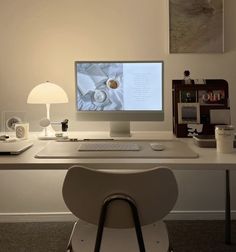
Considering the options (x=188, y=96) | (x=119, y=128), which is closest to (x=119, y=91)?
(x=119, y=128)

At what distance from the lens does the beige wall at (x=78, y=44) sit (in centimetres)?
245

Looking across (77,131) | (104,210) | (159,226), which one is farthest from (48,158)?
(77,131)

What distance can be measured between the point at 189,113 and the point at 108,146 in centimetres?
58

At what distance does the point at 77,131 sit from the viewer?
8.21ft

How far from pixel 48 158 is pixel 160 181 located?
550mm

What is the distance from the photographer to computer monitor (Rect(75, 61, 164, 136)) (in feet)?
6.90

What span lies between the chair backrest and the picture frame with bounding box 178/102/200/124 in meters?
0.90

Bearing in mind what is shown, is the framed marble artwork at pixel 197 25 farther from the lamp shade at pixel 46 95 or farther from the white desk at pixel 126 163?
the white desk at pixel 126 163

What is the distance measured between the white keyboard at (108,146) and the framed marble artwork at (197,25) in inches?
36.8

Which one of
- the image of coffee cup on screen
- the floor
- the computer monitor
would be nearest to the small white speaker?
the computer monitor

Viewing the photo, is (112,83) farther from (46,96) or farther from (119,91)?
(46,96)

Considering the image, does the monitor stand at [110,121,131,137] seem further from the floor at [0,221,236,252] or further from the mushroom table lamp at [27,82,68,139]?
the floor at [0,221,236,252]

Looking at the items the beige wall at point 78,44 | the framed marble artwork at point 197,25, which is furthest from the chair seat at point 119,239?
the framed marble artwork at point 197,25

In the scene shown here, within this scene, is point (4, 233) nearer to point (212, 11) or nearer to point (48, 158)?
point (48, 158)
